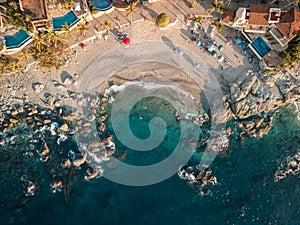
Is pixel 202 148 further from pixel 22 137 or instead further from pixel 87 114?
pixel 22 137

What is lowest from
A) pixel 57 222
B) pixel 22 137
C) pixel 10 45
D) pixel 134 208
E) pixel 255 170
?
pixel 57 222

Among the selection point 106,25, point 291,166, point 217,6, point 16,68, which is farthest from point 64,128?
point 291,166

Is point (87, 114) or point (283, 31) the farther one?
point (87, 114)

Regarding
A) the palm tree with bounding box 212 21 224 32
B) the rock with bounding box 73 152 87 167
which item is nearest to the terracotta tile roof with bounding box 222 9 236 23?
the palm tree with bounding box 212 21 224 32

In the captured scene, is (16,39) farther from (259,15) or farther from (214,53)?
(259,15)

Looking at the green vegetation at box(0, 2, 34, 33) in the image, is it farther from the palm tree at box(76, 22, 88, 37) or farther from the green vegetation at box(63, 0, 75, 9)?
the palm tree at box(76, 22, 88, 37)

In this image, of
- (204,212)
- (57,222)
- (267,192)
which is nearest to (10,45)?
(57,222)

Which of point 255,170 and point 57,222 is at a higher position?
point 255,170
